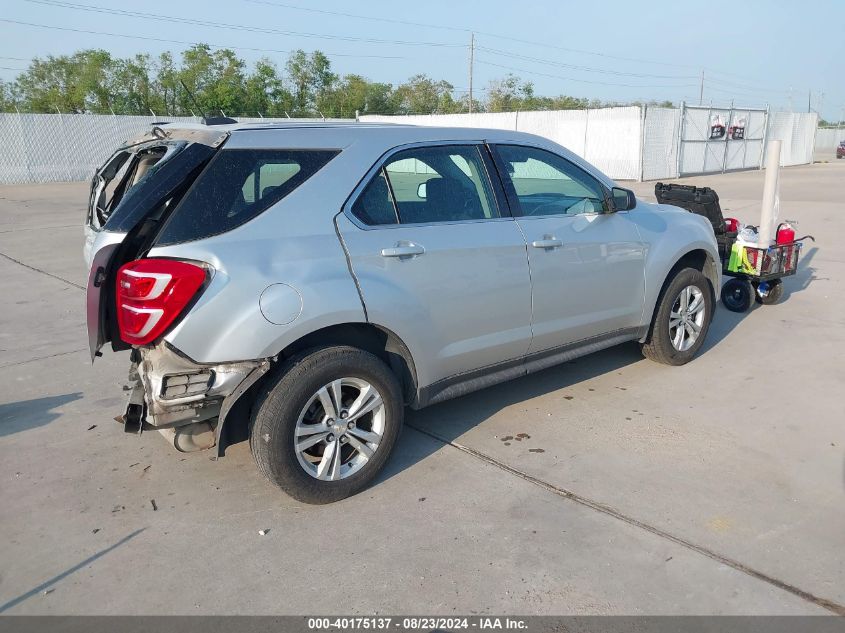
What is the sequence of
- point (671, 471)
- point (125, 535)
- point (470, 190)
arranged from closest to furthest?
1. point (125, 535)
2. point (671, 471)
3. point (470, 190)

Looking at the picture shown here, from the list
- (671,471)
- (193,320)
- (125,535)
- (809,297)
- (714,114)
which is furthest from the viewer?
(714,114)

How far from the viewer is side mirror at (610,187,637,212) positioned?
15.5ft

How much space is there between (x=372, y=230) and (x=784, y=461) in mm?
2649

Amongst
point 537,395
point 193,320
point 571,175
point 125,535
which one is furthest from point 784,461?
point 125,535

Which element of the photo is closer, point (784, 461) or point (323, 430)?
point (323, 430)

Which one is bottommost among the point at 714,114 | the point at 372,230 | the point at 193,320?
the point at 193,320

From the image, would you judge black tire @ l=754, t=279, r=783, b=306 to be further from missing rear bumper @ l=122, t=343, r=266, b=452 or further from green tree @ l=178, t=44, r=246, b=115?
green tree @ l=178, t=44, r=246, b=115

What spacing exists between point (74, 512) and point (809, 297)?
24.2ft

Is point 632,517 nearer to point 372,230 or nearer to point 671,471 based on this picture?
point 671,471

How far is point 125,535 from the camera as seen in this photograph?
329 centimetres

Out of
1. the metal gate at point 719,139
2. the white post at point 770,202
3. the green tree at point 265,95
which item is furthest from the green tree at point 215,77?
the white post at point 770,202

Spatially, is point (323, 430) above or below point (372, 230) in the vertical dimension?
below

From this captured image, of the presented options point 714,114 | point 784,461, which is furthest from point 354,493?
point 714,114

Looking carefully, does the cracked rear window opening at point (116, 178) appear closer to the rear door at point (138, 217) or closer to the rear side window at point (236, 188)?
the rear door at point (138, 217)
